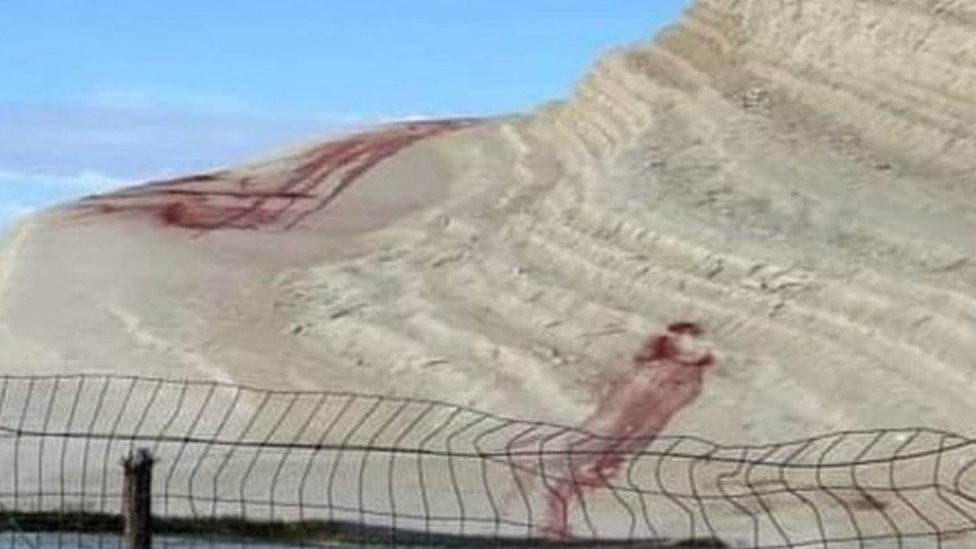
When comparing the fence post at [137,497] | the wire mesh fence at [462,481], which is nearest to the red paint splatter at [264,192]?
the wire mesh fence at [462,481]

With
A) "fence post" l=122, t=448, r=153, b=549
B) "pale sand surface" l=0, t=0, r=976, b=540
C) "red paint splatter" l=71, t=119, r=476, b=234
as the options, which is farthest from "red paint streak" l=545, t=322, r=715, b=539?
"fence post" l=122, t=448, r=153, b=549

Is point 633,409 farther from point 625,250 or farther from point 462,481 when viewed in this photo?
point 625,250

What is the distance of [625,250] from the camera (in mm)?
19906

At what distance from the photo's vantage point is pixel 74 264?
22.3 m

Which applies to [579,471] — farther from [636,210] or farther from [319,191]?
[319,191]

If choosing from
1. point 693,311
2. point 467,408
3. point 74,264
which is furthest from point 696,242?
point 74,264

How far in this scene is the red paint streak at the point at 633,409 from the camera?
16.7 metres

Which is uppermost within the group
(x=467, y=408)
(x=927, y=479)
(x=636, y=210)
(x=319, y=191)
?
(x=319, y=191)

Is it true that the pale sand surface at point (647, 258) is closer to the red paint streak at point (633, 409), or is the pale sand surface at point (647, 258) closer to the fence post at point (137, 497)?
the red paint streak at point (633, 409)

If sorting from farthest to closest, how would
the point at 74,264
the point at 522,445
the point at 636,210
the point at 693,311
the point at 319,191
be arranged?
the point at 319,191 < the point at 74,264 < the point at 636,210 < the point at 693,311 < the point at 522,445

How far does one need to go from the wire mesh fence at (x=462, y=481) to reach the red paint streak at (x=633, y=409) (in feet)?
0.09

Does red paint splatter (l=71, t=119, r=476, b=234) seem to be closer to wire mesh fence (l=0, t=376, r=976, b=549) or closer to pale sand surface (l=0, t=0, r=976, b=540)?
pale sand surface (l=0, t=0, r=976, b=540)

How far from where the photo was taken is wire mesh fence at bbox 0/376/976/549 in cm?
1524

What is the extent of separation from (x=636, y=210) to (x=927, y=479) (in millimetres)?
4640
